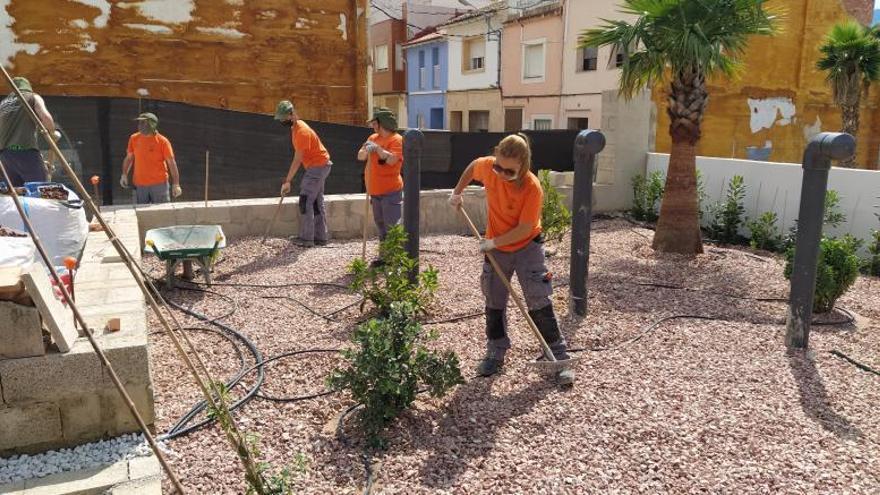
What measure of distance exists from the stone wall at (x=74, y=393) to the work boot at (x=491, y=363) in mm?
1942

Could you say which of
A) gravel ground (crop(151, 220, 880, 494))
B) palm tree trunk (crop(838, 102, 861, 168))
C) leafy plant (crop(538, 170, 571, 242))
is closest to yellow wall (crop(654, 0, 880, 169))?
palm tree trunk (crop(838, 102, 861, 168))

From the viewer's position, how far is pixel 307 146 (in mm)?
7676

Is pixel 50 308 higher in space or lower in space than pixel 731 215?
higher

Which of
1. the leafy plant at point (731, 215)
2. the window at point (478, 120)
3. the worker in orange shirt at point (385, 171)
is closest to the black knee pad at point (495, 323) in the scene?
the worker in orange shirt at point (385, 171)

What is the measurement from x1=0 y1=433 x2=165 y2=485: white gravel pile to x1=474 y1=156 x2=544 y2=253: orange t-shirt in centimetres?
226

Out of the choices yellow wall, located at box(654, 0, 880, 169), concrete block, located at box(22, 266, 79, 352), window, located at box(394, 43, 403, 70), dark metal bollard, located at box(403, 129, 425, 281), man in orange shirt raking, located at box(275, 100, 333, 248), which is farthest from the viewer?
window, located at box(394, 43, 403, 70)

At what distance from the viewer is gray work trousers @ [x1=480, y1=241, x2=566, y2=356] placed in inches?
160

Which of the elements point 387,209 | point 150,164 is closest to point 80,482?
point 387,209

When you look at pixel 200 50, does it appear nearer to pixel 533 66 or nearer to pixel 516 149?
pixel 516 149

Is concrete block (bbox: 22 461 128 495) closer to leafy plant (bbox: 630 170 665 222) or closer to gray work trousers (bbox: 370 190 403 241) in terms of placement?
gray work trousers (bbox: 370 190 403 241)

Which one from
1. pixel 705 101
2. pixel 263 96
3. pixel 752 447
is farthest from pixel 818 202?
pixel 263 96

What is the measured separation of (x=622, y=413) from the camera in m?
3.66

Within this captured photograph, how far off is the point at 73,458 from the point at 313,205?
508 centimetres

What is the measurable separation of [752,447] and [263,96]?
13.1m
